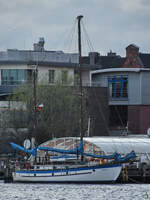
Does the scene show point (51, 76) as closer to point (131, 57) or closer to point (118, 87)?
point (118, 87)

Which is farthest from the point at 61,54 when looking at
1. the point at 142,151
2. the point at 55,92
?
the point at 142,151

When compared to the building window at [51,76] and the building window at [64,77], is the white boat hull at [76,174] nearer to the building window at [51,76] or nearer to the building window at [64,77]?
the building window at [64,77]

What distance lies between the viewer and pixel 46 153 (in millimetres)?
70375

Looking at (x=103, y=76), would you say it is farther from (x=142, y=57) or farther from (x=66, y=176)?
(x=66, y=176)

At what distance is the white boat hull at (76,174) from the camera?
212 ft

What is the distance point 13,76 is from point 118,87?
13.8 metres

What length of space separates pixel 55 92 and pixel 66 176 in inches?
972

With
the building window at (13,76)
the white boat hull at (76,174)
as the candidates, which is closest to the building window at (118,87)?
the building window at (13,76)

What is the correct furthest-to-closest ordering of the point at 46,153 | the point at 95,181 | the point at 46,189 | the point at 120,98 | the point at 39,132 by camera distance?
the point at 120,98
the point at 39,132
the point at 46,153
the point at 95,181
the point at 46,189

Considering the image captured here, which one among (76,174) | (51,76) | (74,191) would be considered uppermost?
(51,76)

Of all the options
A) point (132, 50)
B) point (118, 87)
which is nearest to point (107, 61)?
point (132, 50)

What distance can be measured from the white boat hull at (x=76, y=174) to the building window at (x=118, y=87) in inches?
1346

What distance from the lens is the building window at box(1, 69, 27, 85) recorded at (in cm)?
9938

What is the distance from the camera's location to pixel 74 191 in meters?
58.9
